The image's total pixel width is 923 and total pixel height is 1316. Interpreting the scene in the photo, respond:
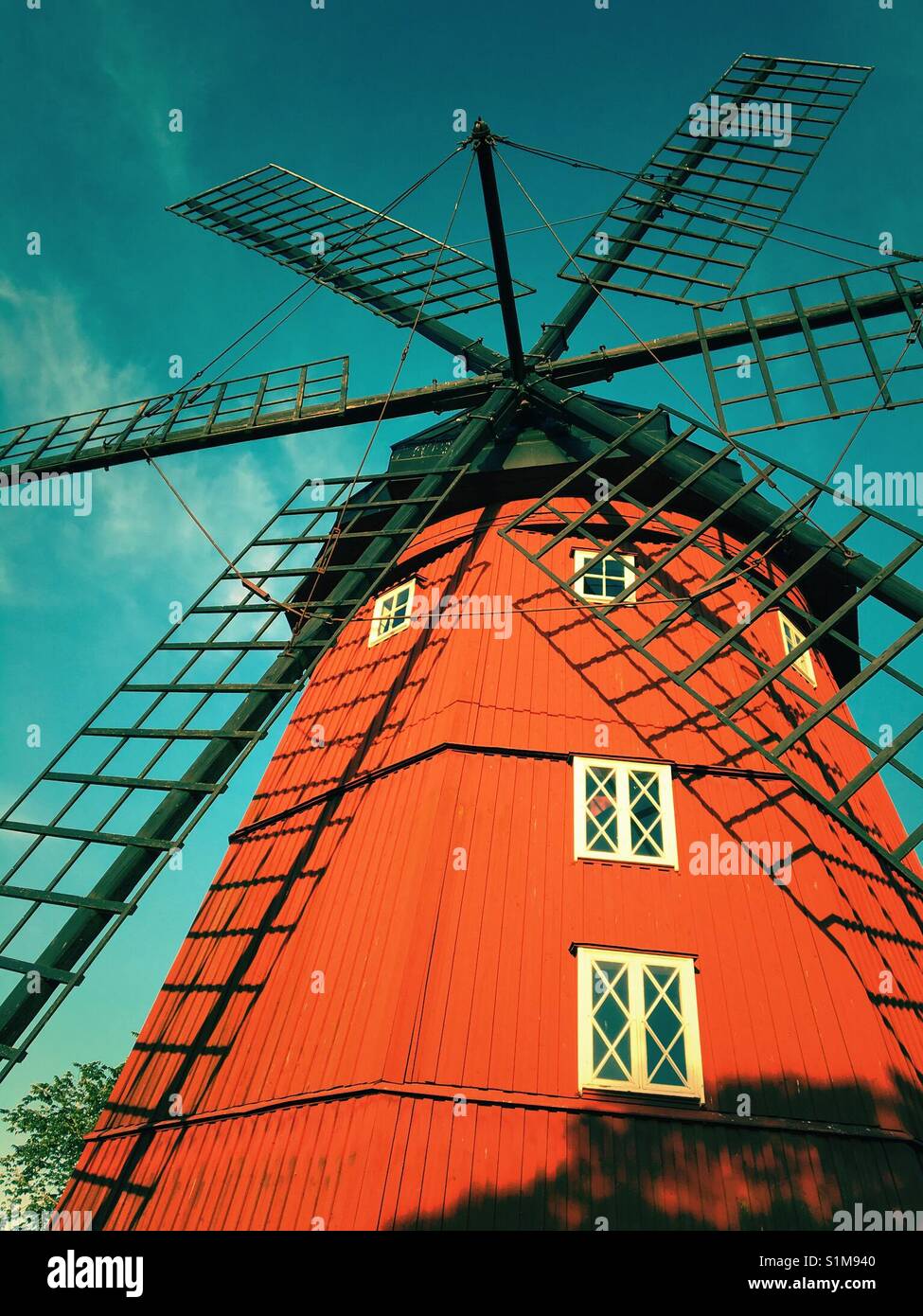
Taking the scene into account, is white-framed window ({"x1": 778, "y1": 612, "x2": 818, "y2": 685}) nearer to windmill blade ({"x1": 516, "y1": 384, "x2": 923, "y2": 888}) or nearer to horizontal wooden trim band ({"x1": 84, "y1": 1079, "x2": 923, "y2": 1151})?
windmill blade ({"x1": 516, "y1": 384, "x2": 923, "y2": 888})

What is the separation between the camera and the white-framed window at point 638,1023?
24.5 ft

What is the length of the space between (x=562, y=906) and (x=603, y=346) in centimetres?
833

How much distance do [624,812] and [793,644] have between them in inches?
168

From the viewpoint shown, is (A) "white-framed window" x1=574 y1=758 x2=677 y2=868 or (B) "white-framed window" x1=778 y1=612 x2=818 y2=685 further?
(B) "white-framed window" x1=778 y1=612 x2=818 y2=685

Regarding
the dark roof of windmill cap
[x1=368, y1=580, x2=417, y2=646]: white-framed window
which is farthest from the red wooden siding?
the dark roof of windmill cap

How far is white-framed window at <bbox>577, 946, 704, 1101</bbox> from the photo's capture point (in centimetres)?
746

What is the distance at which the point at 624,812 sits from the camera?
30.5ft

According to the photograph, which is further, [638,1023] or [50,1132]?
[50,1132]

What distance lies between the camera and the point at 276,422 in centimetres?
1363

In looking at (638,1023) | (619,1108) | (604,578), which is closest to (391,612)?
(604,578)

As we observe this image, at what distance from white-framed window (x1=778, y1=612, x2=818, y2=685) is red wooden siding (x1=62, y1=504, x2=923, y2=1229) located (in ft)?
1.15

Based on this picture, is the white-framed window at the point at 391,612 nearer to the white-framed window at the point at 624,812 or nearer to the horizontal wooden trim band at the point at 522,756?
the horizontal wooden trim band at the point at 522,756

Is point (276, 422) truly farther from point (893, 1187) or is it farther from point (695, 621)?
point (893, 1187)

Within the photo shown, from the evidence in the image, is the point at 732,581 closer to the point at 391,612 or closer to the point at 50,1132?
the point at 391,612
